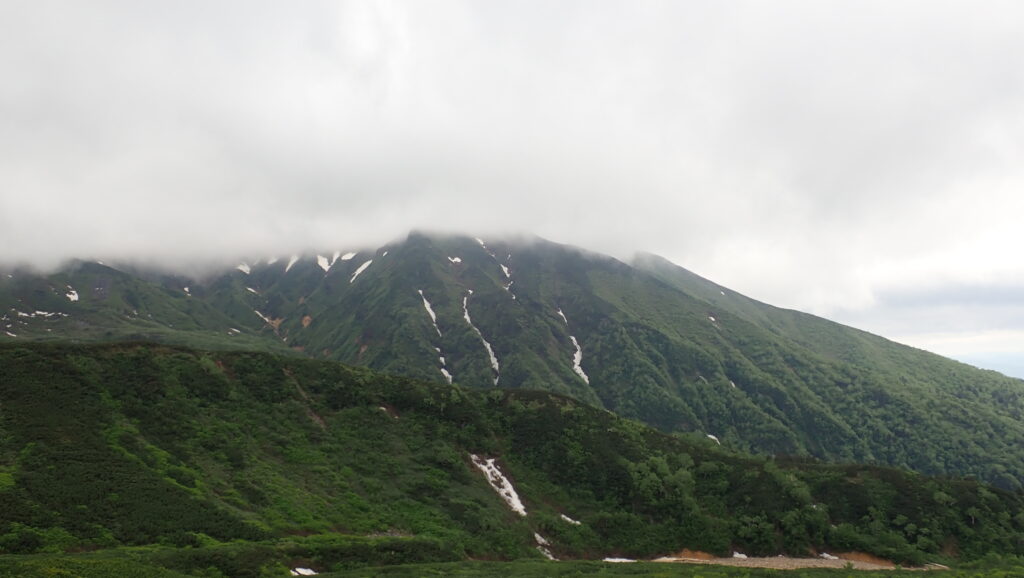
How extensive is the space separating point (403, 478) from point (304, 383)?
29291mm

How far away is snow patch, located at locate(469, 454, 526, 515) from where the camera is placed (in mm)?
73062

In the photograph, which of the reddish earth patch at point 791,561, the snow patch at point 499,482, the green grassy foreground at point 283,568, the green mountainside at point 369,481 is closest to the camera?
the green grassy foreground at point 283,568

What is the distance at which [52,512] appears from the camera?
42.8 meters

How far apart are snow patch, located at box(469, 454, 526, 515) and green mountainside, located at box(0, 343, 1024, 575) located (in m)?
0.55

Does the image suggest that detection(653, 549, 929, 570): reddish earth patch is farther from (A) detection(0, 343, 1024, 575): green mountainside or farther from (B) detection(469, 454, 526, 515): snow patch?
(B) detection(469, 454, 526, 515): snow patch

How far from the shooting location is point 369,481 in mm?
69000

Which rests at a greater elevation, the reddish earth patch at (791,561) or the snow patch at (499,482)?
the reddish earth patch at (791,561)

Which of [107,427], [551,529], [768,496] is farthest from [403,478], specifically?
[768,496]

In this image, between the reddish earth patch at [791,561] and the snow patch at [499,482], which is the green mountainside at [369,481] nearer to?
the snow patch at [499,482]

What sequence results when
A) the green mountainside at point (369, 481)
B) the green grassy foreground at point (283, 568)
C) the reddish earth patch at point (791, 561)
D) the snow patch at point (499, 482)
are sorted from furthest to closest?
the snow patch at point (499, 482)
the reddish earth patch at point (791, 561)
the green mountainside at point (369, 481)
the green grassy foreground at point (283, 568)

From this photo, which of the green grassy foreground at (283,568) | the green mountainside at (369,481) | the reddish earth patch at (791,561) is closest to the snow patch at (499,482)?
the green mountainside at (369,481)

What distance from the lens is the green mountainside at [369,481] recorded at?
156 feet

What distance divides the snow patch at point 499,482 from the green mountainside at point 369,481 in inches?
21.7

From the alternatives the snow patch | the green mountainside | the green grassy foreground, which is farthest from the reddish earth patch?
the snow patch
